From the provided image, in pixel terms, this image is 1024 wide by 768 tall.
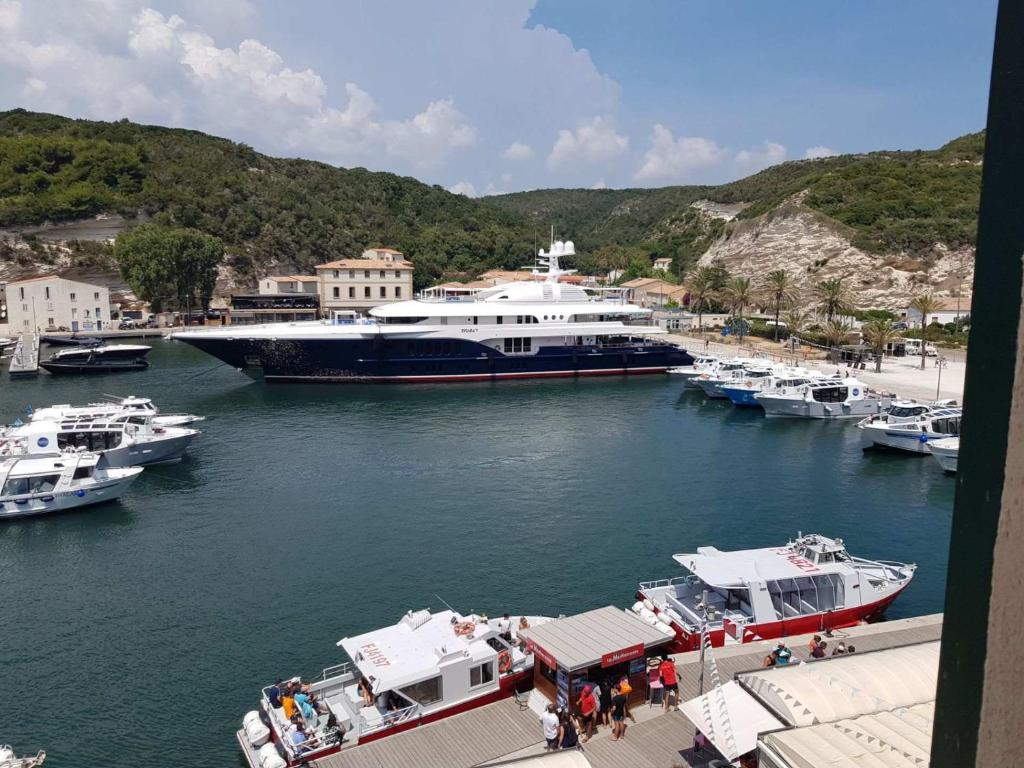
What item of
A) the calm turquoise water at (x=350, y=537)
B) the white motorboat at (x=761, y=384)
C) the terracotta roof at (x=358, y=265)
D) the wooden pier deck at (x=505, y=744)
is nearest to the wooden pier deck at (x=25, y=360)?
the calm turquoise water at (x=350, y=537)

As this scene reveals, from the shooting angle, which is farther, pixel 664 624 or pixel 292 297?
pixel 292 297

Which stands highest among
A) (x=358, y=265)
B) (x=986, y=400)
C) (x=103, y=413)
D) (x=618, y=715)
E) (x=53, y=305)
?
(x=358, y=265)

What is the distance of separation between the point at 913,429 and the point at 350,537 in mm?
28461

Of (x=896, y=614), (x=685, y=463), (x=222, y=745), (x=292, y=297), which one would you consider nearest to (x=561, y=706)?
(x=222, y=745)

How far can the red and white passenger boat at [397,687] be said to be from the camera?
15.1 meters

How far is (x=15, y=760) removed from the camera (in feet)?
47.9

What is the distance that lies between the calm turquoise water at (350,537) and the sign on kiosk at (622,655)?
6391 mm

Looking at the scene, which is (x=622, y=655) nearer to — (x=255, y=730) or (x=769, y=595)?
(x=769, y=595)

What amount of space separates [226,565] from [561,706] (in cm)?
1440

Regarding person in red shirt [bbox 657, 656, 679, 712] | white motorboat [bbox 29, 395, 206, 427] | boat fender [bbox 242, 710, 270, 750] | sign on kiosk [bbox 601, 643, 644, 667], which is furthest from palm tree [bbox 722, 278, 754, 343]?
boat fender [bbox 242, 710, 270, 750]

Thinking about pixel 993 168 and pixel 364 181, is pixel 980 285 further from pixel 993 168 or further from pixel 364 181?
pixel 364 181

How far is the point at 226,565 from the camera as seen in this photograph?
25.3m

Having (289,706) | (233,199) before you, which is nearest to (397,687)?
(289,706)

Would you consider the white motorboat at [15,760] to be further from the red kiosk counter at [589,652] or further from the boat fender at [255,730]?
the red kiosk counter at [589,652]
